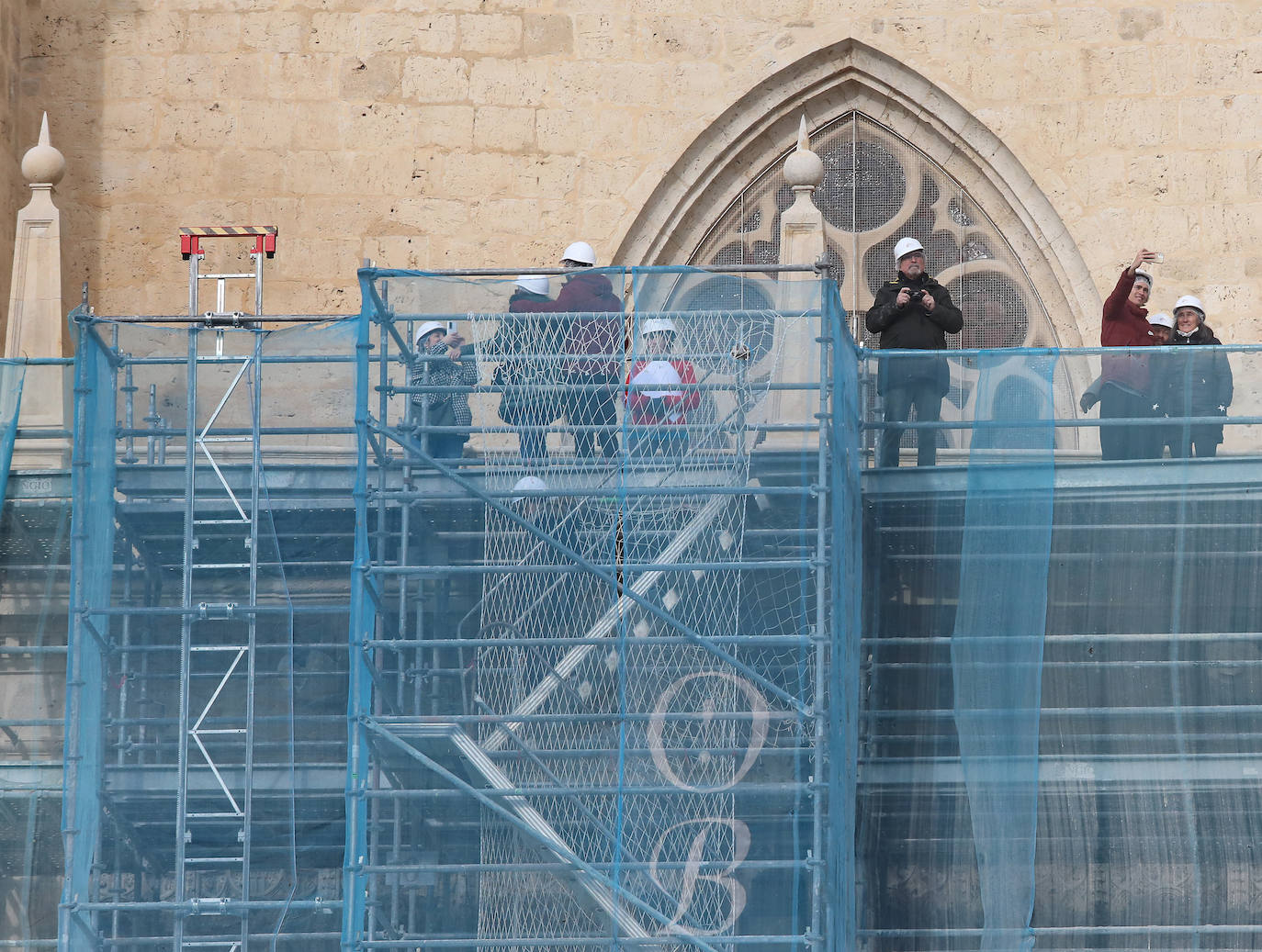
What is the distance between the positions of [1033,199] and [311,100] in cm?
448

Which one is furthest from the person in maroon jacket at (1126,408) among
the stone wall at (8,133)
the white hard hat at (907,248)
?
the stone wall at (8,133)

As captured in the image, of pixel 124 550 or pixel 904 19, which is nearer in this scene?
pixel 124 550

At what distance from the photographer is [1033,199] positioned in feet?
44.9

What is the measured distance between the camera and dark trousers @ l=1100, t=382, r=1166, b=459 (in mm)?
9961

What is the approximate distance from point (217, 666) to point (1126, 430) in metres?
4.20

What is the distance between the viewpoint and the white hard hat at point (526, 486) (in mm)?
9695

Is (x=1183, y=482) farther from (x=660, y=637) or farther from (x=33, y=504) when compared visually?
(x=33, y=504)

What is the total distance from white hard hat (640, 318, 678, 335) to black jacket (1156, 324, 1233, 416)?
2217 mm

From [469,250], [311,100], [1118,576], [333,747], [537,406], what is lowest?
[333,747]

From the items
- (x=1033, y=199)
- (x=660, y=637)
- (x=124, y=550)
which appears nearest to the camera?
(x=660, y=637)

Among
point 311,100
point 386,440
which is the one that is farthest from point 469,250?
point 386,440

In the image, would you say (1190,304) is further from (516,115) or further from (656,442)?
(516,115)

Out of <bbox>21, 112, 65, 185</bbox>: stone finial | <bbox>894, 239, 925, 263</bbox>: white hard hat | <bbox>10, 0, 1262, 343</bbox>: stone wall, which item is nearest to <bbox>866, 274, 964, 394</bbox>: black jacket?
<bbox>894, 239, 925, 263</bbox>: white hard hat

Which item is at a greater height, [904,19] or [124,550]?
[904,19]
